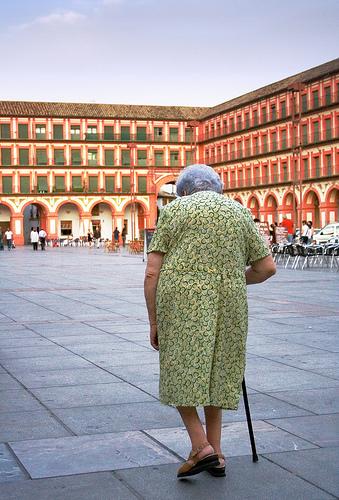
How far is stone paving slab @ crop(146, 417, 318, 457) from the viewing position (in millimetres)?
5020

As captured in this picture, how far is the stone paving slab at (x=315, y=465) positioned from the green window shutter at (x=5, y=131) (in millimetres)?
82929

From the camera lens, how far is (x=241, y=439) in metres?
5.27

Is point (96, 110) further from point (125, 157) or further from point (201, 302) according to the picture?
point (201, 302)

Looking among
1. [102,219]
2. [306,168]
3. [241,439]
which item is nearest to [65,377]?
[241,439]

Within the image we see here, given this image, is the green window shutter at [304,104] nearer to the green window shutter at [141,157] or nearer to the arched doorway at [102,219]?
the green window shutter at [141,157]

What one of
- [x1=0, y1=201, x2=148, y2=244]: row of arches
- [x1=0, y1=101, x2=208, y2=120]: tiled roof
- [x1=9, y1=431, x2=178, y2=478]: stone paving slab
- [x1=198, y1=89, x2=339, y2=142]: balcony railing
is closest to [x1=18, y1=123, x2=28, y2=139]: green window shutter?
[x1=0, y1=101, x2=208, y2=120]: tiled roof

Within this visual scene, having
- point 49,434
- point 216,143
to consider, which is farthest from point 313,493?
point 216,143

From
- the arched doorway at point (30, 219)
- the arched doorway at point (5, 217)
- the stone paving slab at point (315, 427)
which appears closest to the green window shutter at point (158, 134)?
the arched doorway at point (30, 219)

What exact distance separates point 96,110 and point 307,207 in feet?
95.6

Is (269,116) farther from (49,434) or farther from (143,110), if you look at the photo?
(49,434)

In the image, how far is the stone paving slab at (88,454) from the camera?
185 inches

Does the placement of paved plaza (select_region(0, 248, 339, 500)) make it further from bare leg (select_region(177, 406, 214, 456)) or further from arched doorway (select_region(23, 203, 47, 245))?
arched doorway (select_region(23, 203, 47, 245))

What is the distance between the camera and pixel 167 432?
5.44 m

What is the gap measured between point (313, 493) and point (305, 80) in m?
67.4
